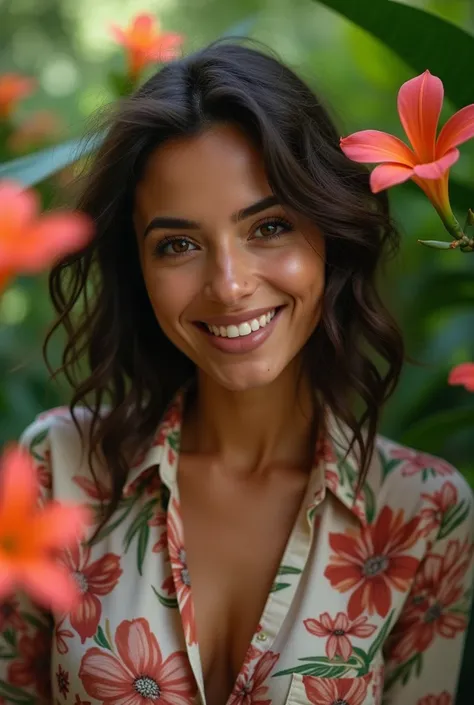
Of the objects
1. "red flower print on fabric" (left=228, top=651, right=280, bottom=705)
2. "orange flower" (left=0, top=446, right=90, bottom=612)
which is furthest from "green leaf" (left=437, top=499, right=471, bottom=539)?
"orange flower" (left=0, top=446, right=90, bottom=612)

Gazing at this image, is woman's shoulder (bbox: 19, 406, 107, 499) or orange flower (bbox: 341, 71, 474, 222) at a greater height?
orange flower (bbox: 341, 71, 474, 222)

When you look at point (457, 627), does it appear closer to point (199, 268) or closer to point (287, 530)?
point (287, 530)

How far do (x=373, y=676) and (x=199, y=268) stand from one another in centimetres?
51

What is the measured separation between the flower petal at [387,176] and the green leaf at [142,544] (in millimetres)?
609

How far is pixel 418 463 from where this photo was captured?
1.10 metres

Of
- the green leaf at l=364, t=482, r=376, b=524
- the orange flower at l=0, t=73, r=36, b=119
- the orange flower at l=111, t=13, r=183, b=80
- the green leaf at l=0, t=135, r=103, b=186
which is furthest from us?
the orange flower at l=0, t=73, r=36, b=119

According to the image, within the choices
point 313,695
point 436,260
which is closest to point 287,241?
point 313,695

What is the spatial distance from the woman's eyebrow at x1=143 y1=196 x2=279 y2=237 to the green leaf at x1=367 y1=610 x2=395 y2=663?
0.49m

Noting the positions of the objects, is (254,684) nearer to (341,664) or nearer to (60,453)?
(341,664)

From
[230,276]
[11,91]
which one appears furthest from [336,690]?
[11,91]

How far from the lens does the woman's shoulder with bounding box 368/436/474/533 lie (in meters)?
1.07

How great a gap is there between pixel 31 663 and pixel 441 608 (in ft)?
1.69

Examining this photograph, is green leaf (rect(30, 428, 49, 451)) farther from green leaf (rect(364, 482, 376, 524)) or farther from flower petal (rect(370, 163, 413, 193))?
flower petal (rect(370, 163, 413, 193))

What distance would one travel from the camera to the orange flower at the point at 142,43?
1.22m
